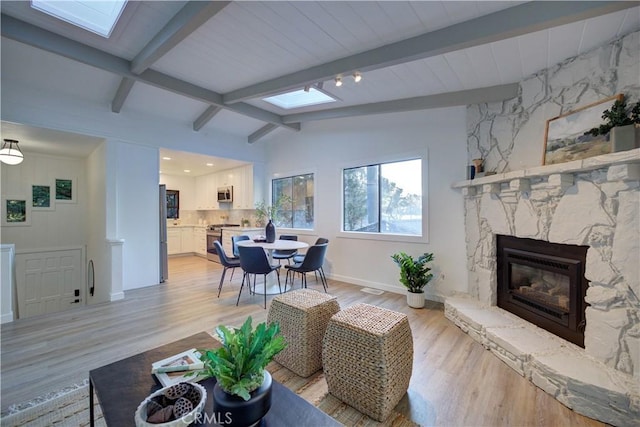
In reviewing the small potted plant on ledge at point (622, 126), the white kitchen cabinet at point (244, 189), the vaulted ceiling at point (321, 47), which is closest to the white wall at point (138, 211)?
the vaulted ceiling at point (321, 47)

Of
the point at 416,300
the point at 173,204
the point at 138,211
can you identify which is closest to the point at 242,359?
the point at 416,300

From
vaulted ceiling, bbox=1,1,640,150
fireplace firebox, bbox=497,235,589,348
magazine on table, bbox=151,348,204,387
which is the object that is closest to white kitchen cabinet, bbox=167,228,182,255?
vaulted ceiling, bbox=1,1,640,150

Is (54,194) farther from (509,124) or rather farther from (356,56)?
(509,124)

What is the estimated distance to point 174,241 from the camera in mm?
7574

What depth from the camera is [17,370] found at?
7.10ft

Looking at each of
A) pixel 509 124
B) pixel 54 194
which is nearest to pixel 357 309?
pixel 509 124

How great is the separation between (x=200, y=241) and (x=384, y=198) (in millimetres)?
5743

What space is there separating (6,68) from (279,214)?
4555 millimetres

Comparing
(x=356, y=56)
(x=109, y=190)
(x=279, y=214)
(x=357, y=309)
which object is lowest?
(x=357, y=309)

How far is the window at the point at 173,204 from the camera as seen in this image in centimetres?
777

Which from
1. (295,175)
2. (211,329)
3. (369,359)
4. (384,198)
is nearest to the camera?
(369,359)

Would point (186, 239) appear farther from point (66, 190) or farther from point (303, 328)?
point (303, 328)

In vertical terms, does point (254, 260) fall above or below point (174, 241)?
above

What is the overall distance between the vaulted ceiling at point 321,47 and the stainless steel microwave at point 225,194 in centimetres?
310
